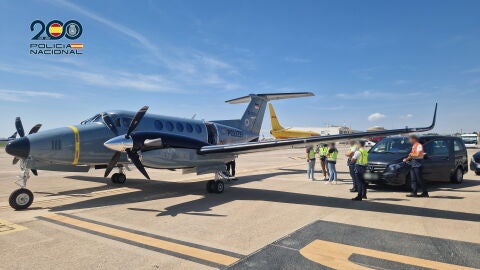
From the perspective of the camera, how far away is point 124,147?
8516mm

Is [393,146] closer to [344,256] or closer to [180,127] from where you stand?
[344,256]

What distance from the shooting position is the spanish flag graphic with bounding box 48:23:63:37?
49.3 ft

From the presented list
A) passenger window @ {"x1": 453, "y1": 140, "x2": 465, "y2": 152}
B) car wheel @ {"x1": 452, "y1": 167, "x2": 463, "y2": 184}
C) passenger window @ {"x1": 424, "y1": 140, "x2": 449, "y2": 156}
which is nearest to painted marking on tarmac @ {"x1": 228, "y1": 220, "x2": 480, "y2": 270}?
passenger window @ {"x1": 424, "y1": 140, "x2": 449, "y2": 156}

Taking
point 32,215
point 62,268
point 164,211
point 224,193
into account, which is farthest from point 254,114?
point 62,268

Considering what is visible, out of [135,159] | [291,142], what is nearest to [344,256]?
[291,142]

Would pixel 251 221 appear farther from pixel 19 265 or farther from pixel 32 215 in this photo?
pixel 32 215

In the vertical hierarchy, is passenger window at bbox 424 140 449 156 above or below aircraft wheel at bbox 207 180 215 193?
above

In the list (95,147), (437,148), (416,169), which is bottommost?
(416,169)

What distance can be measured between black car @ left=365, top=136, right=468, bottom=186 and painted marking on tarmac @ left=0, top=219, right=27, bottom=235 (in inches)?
394

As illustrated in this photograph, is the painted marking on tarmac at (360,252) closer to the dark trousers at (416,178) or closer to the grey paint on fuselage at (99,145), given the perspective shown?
the dark trousers at (416,178)

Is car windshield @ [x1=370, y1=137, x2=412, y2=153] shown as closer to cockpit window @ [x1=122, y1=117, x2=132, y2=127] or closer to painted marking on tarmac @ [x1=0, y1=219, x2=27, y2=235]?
cockpit window @ [x1=122, y1=117, x2=132, y2=127]

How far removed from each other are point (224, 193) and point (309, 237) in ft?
18.2

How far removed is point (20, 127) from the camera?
9.84m

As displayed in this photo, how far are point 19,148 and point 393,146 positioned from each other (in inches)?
493
